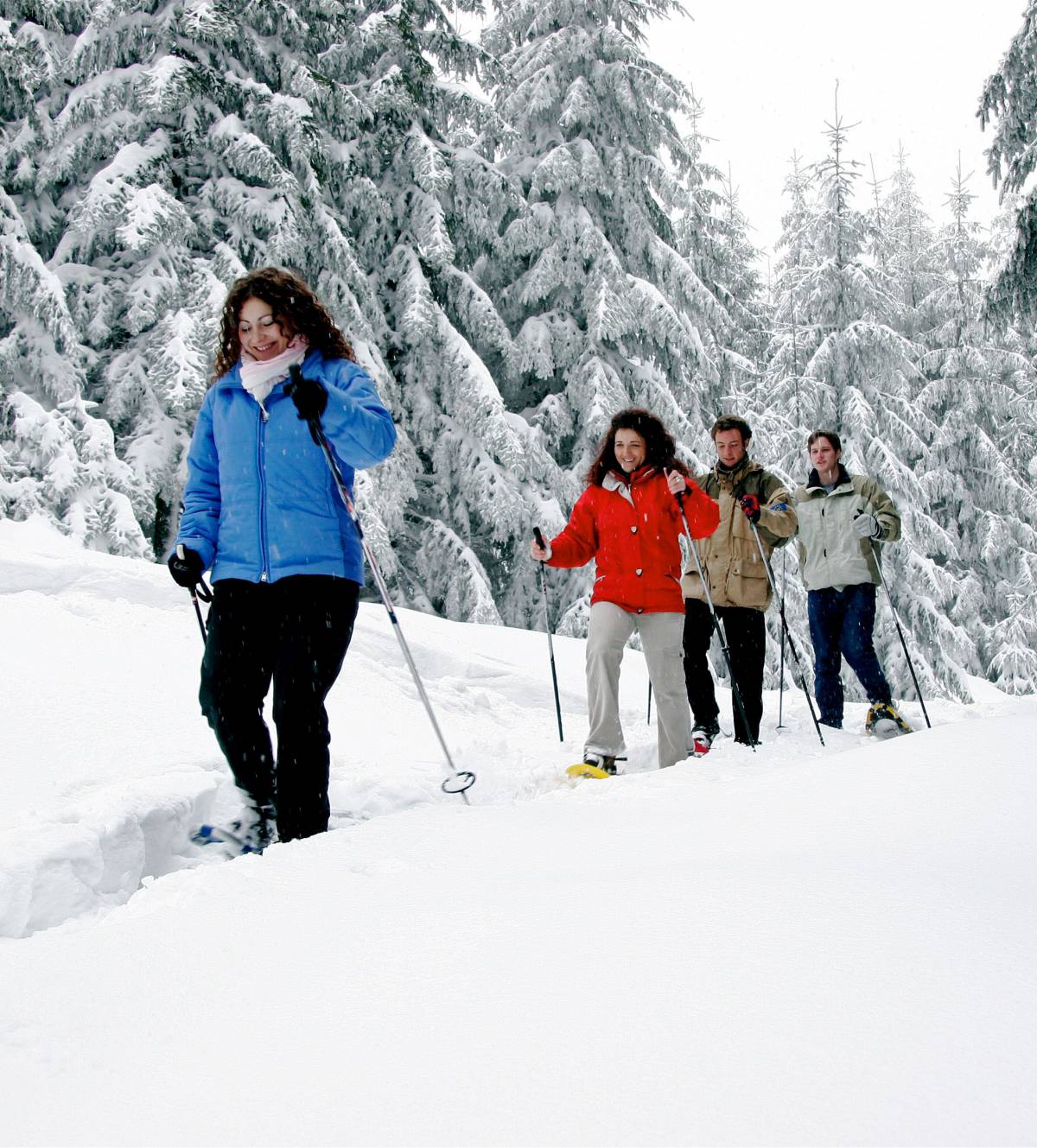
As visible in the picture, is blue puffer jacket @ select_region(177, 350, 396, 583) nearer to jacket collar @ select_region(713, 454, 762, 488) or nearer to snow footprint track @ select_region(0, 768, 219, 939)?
snow footprint track @ select_region(0, 768, 219, 939)

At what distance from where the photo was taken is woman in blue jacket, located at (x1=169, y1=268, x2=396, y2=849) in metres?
3.04

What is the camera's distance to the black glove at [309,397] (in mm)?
3098

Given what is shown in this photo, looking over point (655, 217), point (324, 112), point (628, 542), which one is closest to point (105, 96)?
point (324, 112)

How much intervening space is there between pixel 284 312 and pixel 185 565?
929mm

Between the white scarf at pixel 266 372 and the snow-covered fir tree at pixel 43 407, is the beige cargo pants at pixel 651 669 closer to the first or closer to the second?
the white scarf at pixel 266 372

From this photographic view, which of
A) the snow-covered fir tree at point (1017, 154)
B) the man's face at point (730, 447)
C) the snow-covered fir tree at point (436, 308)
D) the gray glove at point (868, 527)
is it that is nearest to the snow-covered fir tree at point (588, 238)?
the snow-covered fir tree at point (436, 308)

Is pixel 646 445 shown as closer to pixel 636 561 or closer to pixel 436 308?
pixel 636 561

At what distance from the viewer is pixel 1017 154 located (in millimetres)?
9031

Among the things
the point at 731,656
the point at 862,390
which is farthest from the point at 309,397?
the point at 862,390

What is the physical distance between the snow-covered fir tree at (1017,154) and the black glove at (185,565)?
8.06 metres

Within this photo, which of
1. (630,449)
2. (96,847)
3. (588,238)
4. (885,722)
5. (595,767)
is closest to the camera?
(96,847)

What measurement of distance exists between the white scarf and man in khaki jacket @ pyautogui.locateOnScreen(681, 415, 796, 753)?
3362mm

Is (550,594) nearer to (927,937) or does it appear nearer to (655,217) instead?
(655,217)

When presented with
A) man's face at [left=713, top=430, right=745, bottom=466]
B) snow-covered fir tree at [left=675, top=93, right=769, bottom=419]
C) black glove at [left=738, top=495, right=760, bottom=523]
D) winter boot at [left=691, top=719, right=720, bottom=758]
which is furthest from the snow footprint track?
snow-covered fir tree at [left=675, top=93, right=769, bottom=419]
